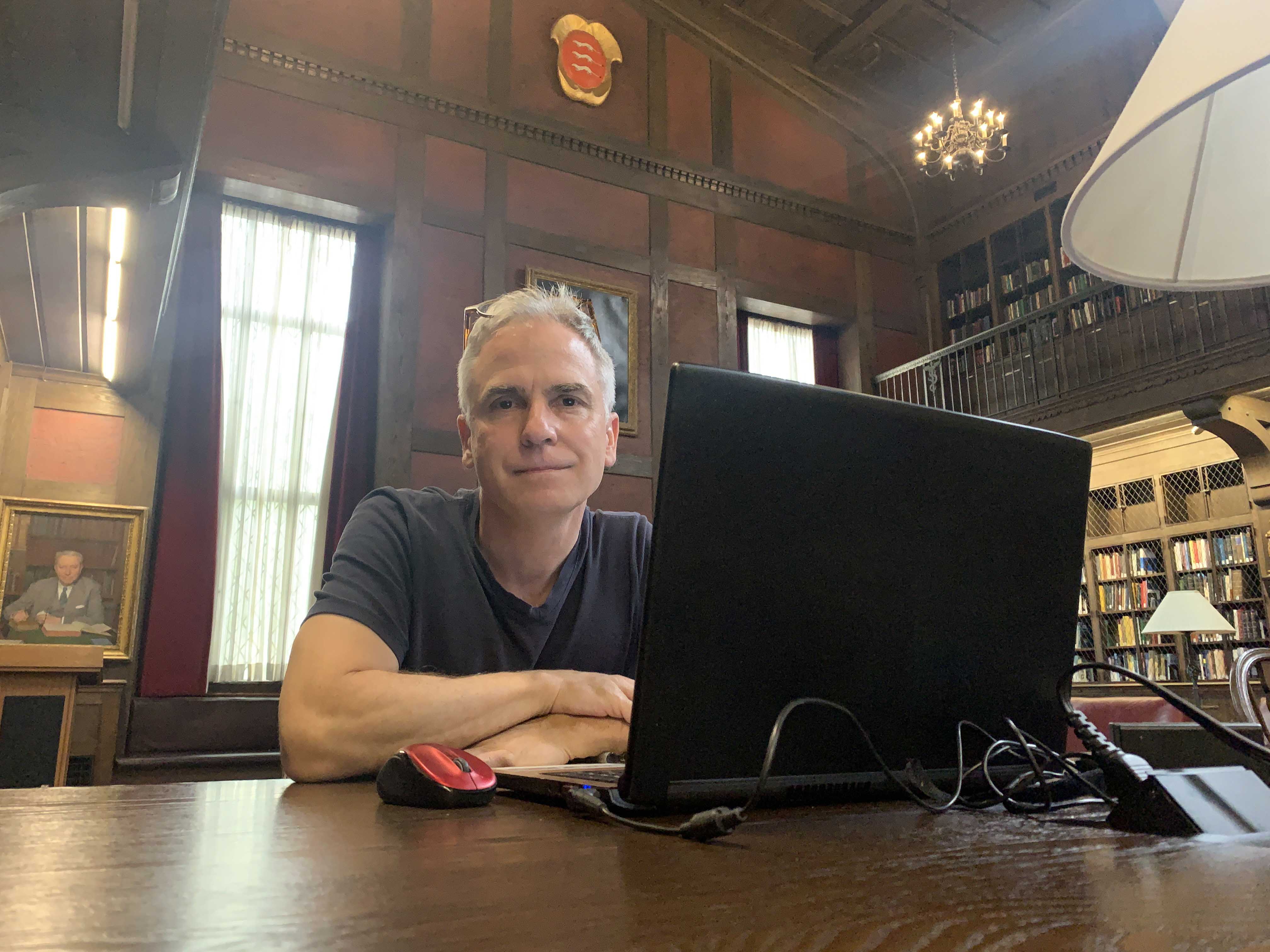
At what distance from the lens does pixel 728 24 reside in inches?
314

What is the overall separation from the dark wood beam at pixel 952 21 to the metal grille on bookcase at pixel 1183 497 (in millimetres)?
4083

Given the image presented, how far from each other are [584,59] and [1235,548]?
6.32 meters

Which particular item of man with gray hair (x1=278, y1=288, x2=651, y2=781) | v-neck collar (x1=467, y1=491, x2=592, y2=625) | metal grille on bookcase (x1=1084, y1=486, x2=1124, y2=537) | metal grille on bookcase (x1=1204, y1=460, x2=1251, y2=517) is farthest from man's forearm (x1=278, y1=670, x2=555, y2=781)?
metal grille on bookcase (x1=1084, y1=486, x2=1124, y2=537)

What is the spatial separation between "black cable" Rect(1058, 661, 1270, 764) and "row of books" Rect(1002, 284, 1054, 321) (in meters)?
7.33

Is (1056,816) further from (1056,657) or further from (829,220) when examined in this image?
(829,220)

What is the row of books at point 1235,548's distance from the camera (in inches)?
238

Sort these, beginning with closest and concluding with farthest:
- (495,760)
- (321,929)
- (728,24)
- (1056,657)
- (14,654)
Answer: (321,929), (1056,657), (495,760), (14,654), (728,24)

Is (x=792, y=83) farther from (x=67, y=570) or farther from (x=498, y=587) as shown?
(x=498, y=587)

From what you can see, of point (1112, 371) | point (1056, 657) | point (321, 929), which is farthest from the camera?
point (1112, 371)

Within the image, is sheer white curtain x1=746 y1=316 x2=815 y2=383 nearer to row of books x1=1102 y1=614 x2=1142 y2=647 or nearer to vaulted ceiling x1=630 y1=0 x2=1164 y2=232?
vaulted ceiling x1=630 y1=0 x2=1164 y2=232

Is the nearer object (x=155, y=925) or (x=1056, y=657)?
(x=155, y=925)

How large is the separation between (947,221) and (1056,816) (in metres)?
8.65

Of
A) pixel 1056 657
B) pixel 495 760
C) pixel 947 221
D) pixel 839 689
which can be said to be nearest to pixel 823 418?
pixel 839 689

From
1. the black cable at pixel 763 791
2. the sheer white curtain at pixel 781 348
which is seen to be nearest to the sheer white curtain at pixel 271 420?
the sheer white curtain at pixel 781 348
